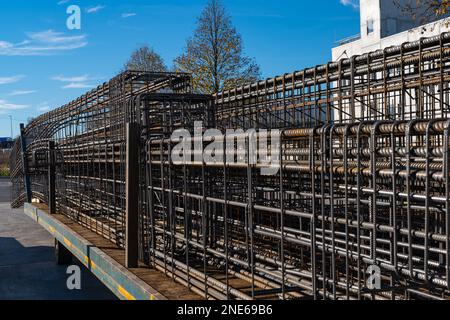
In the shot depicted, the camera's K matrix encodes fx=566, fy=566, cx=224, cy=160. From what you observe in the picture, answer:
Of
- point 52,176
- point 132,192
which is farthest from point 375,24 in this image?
point 132,192

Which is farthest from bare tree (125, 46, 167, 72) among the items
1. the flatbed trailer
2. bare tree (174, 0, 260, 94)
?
the flatbed trailer

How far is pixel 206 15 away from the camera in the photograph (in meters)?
23.1

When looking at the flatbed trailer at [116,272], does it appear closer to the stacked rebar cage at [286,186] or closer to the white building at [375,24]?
the stacked rebar cage at [286,186]

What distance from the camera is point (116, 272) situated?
561cm

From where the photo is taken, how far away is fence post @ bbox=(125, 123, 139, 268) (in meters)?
5.83

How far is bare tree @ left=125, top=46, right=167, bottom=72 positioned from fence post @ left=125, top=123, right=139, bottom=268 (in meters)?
24.3

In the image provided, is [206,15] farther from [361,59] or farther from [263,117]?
[361,59]

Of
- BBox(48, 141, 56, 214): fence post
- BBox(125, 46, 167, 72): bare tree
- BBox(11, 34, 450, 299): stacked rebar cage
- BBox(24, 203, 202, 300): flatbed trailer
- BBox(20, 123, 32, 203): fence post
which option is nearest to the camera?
BBox(11, 34, 450, 299): stacked rebar cage

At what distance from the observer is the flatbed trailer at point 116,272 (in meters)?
4.79

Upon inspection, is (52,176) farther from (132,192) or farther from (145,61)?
(145,61)

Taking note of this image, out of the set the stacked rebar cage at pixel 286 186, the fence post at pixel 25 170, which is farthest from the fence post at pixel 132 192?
the fence post at pixel 25 170

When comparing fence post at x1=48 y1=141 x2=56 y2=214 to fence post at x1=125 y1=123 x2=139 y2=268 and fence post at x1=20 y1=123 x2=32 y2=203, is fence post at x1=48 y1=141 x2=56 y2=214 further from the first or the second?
fence post at x1=125 y1=123 x2=139 y2=268

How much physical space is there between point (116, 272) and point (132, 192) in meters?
0.84
